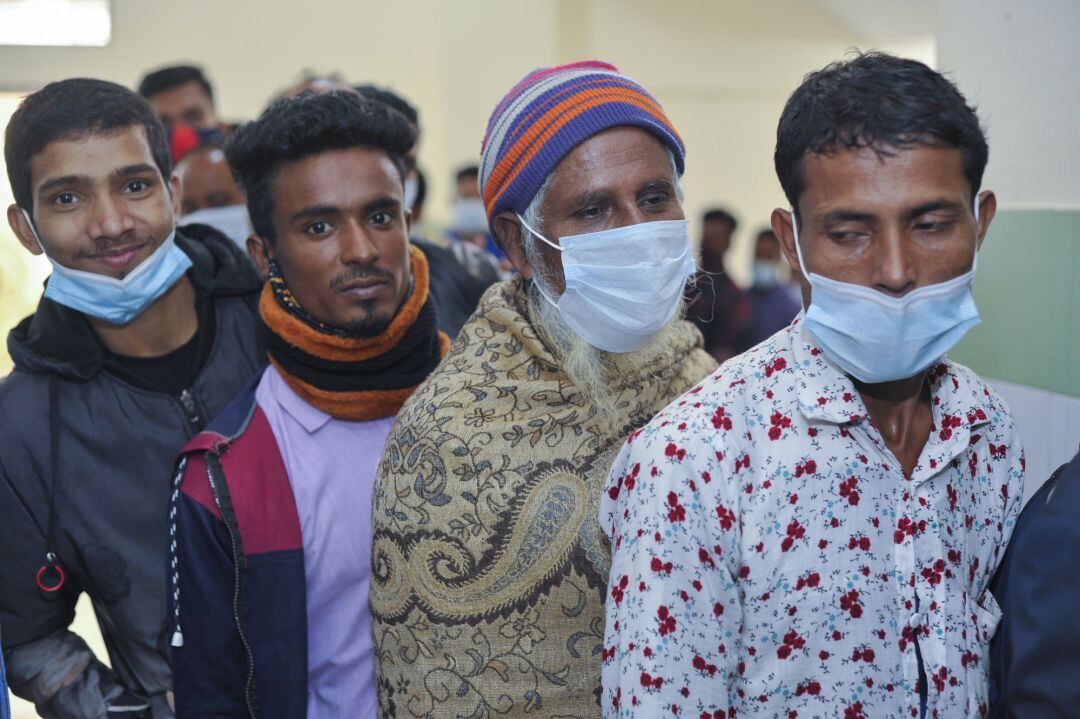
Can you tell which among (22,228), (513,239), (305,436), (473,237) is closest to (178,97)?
(473,237)

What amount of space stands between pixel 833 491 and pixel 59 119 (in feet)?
6.36

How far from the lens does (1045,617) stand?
1.56 m

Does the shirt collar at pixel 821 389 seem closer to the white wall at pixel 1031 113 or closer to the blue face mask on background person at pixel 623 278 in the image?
the blue face mask on background person at pixel 623 278

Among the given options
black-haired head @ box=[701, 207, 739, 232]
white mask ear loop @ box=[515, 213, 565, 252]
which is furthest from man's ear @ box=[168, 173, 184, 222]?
black-haired head @ box=[701, 207, 739, 232]

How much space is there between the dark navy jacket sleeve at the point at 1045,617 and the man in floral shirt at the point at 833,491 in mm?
69

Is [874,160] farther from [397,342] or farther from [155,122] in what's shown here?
[155,122]

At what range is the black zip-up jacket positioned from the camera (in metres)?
2.47

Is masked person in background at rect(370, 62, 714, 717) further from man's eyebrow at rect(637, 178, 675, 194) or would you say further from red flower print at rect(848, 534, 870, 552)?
red flower print at rect(848, 534, 870, 552)

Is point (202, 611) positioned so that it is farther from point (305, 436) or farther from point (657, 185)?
point (657, 185)

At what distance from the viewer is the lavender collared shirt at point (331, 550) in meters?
2.30

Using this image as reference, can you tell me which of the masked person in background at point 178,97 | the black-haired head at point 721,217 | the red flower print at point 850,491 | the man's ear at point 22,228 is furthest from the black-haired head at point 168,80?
the red flower print at point 850,491

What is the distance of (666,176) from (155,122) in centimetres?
136

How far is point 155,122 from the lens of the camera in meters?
2.79

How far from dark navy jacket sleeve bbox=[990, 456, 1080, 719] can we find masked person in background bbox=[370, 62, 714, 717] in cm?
70
